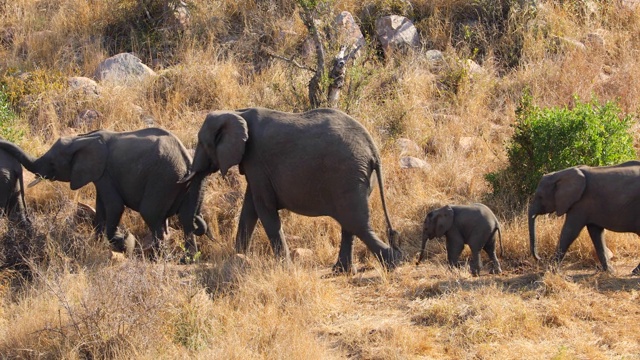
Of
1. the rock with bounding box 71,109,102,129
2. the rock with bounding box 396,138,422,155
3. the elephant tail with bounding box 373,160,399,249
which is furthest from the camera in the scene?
the rock with bounding box 71,109,102,129

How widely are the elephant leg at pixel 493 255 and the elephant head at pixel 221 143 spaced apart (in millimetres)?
2731

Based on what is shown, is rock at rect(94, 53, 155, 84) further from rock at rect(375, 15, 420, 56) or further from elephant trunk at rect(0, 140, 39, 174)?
elephant trunk at rect(0, 140, 39, 174)

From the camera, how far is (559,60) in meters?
15.4

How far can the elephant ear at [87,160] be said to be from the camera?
1052 centimetres

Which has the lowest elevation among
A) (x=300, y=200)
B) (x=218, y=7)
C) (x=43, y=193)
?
(x=43, y=193)

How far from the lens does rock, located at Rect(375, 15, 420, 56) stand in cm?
1597

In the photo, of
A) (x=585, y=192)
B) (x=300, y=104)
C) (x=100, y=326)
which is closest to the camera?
(x=100, y=326)

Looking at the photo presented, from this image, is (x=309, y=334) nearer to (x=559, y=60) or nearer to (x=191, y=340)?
(x=191, y=340)

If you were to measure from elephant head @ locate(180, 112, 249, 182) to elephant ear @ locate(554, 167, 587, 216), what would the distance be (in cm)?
323

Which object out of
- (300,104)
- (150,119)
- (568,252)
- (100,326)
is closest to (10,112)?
(150,119)

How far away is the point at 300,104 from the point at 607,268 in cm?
535

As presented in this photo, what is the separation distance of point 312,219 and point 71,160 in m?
2.85

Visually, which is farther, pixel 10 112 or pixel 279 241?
pixel 10 112

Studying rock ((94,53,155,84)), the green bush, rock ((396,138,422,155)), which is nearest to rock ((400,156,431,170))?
rock ((396,138,422,155))
